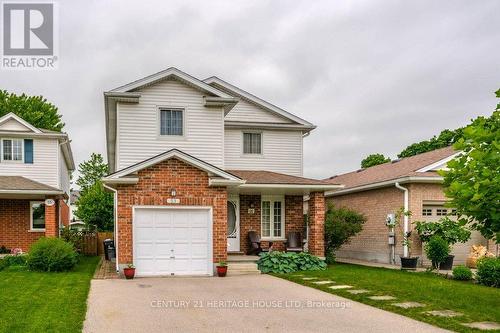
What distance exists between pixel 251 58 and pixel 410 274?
33.0ft

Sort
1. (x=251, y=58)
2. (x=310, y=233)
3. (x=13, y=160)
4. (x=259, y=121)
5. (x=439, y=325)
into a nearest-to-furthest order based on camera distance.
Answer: (x=439, y=325) → (x=310, y=233) → (x=251, y=58) → (x=259, y=121) → (x=13, y=160)

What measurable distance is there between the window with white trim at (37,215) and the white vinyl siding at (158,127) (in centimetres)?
830

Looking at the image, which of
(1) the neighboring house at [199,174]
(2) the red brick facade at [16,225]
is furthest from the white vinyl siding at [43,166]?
(1) the neighboring house at [199,174]

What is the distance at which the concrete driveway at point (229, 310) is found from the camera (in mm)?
8539

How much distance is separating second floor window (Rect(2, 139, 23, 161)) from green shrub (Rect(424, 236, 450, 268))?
18158 mm

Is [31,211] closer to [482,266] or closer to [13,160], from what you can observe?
[13,160]

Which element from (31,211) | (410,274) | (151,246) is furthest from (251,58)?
(31,211)

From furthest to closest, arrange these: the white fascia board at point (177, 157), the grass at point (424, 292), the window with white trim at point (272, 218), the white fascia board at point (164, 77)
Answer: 1. the window with white trim at point (272, 218)
2. the white fascia board at point (164, 77)
3. the white fascia board at point (177, 157)
4. the grass at point (424, 292)

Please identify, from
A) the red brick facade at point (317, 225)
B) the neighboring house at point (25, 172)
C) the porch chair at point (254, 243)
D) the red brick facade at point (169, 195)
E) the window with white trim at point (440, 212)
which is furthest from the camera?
the neighboring house at point (25, 172)

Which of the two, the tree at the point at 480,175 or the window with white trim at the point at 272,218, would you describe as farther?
the window with white trim at the point at 272,218

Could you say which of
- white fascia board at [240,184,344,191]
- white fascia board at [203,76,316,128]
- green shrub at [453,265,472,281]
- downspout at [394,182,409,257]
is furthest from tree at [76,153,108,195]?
green shrub at [453,265,472,281]

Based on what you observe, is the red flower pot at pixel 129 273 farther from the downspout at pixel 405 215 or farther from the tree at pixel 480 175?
the downspout at pixel 405 215

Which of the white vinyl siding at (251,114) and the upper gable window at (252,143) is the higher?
the white vinyl siding at (251,114)

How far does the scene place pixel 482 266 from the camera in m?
13.9
